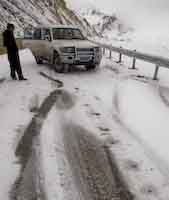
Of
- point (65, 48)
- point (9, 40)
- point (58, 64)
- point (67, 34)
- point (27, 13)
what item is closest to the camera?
point (9, 40)

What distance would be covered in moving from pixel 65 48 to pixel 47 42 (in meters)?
1.57

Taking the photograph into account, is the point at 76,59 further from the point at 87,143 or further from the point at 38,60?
the point at 87,143

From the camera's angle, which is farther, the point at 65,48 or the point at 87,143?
the point at 65,48

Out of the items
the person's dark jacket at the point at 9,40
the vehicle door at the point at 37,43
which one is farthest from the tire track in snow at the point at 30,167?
the vehicle door at the point at 37,43

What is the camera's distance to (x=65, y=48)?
11164mm

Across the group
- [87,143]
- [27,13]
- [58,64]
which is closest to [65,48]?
[58,64]

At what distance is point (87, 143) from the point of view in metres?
4.84

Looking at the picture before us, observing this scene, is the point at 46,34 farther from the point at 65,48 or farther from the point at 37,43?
the point at 65,48

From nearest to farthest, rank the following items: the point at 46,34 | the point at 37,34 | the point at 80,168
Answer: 1. the point at 80,168
2. the point at 46,34
3. the point at 37,34

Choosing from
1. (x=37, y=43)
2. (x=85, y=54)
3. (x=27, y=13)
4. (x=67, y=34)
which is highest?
(x=27, y=13)

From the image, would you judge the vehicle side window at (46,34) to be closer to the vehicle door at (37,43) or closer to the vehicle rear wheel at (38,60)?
the vehicle door at (37,43)

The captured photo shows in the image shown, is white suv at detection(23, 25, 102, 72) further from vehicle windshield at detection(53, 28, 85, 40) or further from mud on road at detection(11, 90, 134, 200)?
mud on road at detection(11, 90, 134, 200)

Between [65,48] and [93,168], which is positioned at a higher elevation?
[65,48]

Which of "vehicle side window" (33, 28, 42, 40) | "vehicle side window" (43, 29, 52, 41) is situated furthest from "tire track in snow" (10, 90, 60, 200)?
"vehicle side window" (33, 28, 42, 40)
